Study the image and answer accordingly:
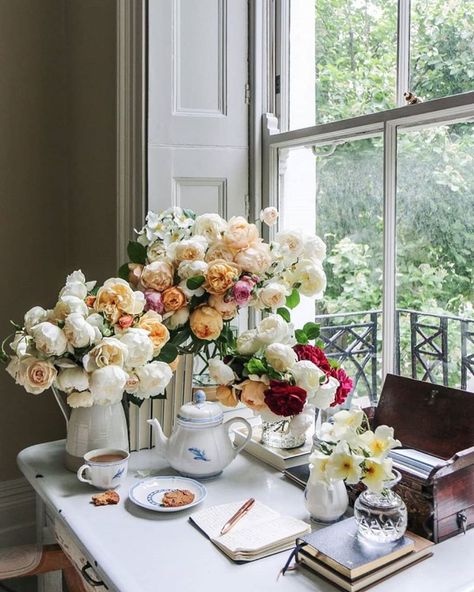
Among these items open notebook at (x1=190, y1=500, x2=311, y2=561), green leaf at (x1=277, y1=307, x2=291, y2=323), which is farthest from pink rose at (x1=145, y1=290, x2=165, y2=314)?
open notebook at (x1=190, y1=500, x2=311, y2=561)

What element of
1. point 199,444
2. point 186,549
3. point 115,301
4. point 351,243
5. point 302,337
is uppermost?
point 351,243

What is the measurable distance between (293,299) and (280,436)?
1.10 ft

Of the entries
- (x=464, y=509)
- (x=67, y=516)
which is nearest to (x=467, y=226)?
(x=464, y=509)

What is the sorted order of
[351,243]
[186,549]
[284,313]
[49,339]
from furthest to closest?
[351,243]
[284,313]
[49,339]
[186,549]

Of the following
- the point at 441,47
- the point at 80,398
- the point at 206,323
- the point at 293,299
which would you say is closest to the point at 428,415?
the point at 293,299

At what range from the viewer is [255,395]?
1410 millimetres

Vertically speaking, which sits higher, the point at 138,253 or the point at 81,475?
the point at 138,253

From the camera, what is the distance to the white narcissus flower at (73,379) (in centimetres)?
132

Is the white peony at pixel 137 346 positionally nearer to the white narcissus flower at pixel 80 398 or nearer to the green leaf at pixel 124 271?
the white narcissus flower at pixel 80 398

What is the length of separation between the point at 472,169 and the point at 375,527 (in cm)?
82

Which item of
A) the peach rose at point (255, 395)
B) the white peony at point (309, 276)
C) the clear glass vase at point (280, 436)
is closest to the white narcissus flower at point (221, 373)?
the peach rose at point (255, 395)

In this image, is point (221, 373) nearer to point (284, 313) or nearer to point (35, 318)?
point (284, 313)

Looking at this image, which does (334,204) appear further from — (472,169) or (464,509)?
(464,509)

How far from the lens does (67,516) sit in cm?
127
